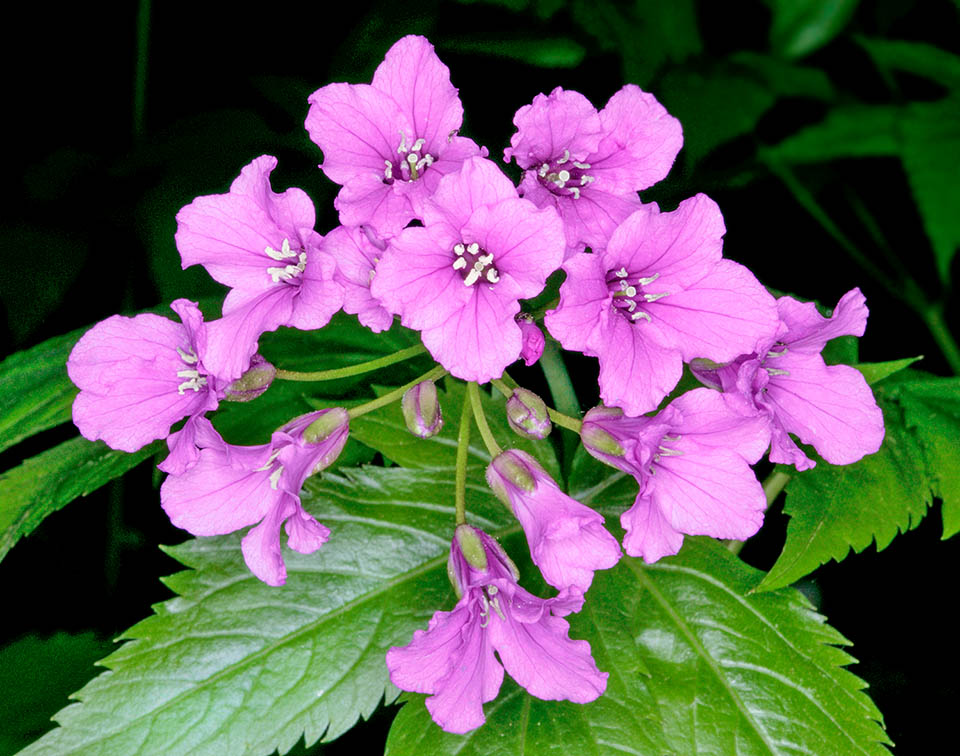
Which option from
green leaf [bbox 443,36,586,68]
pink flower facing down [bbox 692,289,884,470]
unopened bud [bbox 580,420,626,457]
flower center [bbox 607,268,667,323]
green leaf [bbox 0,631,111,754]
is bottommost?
green leaf [bbox 0,631,111,754]

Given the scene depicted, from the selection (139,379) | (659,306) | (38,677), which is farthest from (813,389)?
(38,677)

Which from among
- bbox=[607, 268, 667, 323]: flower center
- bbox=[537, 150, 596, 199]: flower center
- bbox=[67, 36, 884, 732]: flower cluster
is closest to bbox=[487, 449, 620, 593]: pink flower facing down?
bbox=[67, 36, 884, 732]: flower cluster

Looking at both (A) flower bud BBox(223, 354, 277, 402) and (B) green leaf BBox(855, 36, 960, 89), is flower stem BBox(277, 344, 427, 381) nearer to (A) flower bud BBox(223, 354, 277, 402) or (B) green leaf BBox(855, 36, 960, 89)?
(A) flower bud BBox(223, 354, 277, 402)

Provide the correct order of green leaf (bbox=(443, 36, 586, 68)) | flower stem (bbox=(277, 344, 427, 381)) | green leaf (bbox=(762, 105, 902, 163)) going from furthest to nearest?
green leaf (bbox=(762, 105, 902, 163)) < green leaf (bbox=(443, 36, 586, 68)) < flower stem (bbox=(277, 344, 427, 381))

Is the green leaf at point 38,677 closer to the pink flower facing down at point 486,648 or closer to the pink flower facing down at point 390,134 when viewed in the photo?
the pink flower facing down at point 486,648

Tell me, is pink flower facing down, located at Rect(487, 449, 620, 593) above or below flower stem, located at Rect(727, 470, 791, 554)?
above

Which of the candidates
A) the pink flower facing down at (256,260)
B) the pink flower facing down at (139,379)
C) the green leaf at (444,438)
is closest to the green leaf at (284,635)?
the green leaf at (444,438)

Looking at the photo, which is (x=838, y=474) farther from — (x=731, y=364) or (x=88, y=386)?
(x=88, y=386)

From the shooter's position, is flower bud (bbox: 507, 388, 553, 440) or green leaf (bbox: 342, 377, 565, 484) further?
green leaf (bbox: 342, 377, 565, 484)
